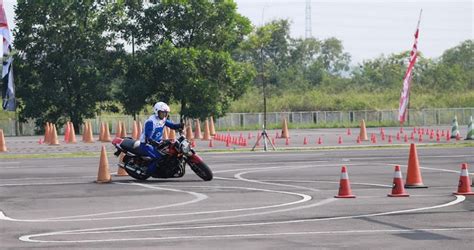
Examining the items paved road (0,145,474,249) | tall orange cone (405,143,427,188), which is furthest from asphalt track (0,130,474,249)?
tall orange cone (405,143,427,188)

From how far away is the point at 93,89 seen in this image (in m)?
69.8

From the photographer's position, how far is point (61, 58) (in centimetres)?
7044

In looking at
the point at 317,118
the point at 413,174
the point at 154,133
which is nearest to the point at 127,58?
the point at 317,118

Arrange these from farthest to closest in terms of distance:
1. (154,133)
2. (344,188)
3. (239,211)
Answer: (154,133)
(344,188)
(239,211)

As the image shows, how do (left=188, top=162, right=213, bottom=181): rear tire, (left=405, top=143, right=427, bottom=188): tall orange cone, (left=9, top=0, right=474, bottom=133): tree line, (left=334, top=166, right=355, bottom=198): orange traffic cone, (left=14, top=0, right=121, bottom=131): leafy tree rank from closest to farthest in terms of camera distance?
(left=334, top=166, right=355, bottom=198): orange traffic cone → (left=405, top=143, right=427, bottom=188): tall orange cone → (left=188, top=162, right=213, bottom=181): rear tire → (left=9, top=0, right=474, bottom=133): tree line → (left=14, top=0, right=121, bottom=131): leafy tree

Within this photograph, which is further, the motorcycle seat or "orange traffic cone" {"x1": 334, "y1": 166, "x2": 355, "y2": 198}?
the motorcycle seat

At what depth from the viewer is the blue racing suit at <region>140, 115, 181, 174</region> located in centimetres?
2395

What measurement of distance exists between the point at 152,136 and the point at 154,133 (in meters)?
0.08

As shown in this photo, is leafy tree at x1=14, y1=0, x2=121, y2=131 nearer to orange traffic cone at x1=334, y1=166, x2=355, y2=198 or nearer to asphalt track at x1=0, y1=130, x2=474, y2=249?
asphalt track at x1=0, y1=130, x2=474, y2=249

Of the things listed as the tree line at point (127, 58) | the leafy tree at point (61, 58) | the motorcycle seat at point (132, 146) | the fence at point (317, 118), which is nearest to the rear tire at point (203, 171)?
the motorcycle seat at point (132, 146)

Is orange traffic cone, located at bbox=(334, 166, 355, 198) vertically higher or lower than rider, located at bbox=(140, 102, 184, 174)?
lower

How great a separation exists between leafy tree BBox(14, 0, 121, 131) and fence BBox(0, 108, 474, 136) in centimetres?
380

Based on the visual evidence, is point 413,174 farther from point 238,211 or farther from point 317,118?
point 317,118

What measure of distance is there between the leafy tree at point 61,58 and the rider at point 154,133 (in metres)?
45.3
